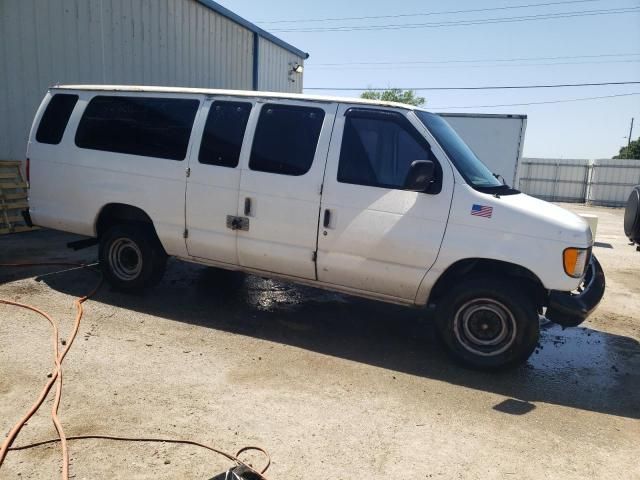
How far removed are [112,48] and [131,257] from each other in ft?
24.2

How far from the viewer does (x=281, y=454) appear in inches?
120

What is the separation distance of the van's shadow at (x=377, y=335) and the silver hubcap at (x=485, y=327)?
0.83 feet

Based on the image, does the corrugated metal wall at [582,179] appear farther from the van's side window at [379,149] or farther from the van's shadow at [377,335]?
the van's side window at [379,149]

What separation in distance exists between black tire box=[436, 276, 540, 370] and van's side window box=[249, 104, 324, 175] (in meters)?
1.90

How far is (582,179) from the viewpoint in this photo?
→ 2841cm

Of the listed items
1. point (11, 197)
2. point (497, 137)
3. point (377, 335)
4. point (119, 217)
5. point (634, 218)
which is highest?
point (497, 137)

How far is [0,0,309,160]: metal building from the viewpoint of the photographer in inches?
365

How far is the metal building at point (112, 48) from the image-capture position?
9.27 m

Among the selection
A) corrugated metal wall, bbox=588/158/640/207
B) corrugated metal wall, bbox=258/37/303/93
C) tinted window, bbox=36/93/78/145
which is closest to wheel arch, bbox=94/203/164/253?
tinted window, bbox=36/93/78/145

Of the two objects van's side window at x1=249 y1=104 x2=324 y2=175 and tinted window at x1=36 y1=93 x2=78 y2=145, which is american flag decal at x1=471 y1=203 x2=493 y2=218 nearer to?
van's side window at x1=249 y1=104 x2=324 y2=175

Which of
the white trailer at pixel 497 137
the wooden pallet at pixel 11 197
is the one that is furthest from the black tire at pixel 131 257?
the white trailer at pixel 497 137

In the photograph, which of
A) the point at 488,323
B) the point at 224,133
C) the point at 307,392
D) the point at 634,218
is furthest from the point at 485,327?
the point at 634,218

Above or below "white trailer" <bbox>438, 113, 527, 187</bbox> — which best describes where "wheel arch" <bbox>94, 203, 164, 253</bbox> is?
below

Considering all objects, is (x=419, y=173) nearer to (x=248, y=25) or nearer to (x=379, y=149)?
(x=379, y=149)
